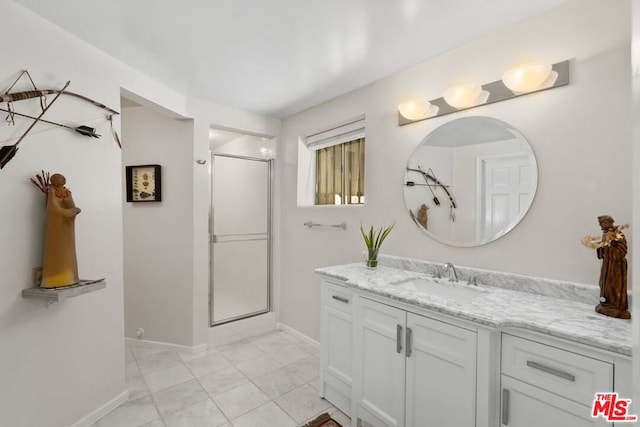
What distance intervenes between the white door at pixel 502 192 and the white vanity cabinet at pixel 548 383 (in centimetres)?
72

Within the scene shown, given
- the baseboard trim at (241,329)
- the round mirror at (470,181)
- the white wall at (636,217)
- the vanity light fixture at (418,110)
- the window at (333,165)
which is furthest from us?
the baseboard trim at (241,329)

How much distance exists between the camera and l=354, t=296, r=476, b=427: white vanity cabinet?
4.31ft

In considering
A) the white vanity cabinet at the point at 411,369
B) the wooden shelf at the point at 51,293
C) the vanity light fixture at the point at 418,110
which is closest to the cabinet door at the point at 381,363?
the white vanity cabinet at the point at 411,369

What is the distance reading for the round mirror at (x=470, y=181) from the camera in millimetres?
Answer: 1649

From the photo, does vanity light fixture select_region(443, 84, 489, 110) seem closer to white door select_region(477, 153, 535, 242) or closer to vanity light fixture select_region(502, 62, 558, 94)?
vanity light fixture select_region(502, 62, 558, 94)

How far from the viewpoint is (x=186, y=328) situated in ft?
9.21

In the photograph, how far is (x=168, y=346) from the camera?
9.39 feet

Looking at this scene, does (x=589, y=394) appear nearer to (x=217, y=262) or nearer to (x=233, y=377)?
(x=233, y=377)

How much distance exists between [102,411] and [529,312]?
2.54 meters

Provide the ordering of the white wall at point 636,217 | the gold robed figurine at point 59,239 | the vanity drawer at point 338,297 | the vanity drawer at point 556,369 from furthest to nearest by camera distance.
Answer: the vanity drawer at point 338,297
the gold robed figurine at point 59,239
the vanity drawer at point 556,369
the white wall at point 636,217

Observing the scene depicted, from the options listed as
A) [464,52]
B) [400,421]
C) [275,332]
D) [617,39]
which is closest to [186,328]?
[275,332]

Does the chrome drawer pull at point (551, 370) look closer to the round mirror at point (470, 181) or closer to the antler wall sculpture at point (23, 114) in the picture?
the round mirror at point (470, 181)

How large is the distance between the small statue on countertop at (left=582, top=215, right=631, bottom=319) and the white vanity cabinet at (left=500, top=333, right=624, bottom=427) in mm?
341

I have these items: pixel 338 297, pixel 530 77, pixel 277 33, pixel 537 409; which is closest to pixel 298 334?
pixel 338 297
